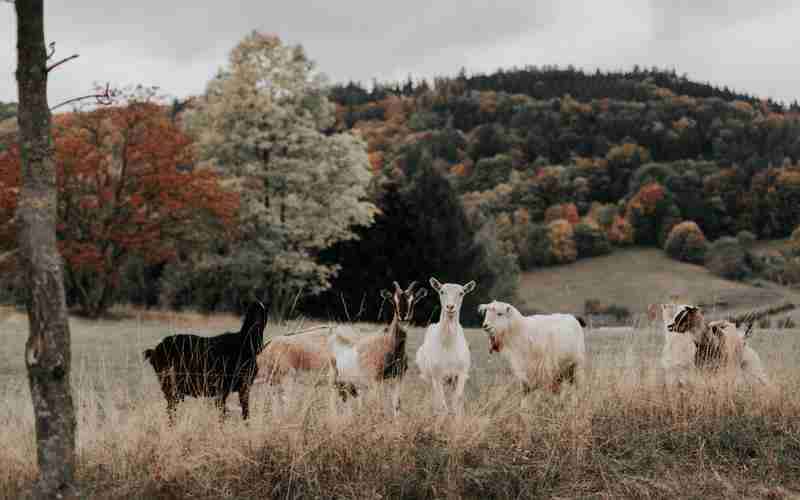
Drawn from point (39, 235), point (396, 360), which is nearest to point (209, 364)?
point (396, 360)

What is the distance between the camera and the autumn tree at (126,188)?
34.7 metres

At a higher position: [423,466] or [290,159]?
[290,159]

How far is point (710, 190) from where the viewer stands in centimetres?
8831

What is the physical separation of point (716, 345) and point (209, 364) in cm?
577

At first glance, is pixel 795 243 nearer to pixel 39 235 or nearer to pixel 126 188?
pixel 126 188

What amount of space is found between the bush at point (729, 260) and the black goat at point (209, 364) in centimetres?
7996

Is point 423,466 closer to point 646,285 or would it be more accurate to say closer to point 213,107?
point 213,107

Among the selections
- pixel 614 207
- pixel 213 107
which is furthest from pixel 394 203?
pixel 614 207

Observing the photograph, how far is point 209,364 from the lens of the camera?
7.75 meters

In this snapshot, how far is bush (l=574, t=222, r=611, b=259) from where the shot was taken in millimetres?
88688

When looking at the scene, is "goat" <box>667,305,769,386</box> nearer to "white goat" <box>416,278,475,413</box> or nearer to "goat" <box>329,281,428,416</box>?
"white goat" <box>416,278,475,413</box>

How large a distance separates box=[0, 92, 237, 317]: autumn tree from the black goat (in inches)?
1083

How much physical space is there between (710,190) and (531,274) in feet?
73.2

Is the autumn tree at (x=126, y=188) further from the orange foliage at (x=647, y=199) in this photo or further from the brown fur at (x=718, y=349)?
the orange foliage at (x=647, y=199)
